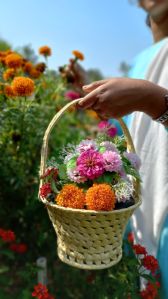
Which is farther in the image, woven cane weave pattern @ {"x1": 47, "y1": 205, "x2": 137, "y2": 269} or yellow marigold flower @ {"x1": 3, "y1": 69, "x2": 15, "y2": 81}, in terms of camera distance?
yellow marigold flower @ {"x1": 3, "y1": 69, "x2": 15, "y2": 81}

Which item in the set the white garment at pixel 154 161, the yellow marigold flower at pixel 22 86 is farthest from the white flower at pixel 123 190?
the yellow marigold flower at pixel 22 86

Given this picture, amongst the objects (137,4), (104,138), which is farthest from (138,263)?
(137,4)

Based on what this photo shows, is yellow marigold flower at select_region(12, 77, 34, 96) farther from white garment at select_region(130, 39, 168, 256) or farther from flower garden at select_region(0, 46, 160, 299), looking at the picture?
white garment at select_region(130, 39, 168, 256)

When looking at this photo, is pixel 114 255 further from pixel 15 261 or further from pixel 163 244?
pixel 15 261

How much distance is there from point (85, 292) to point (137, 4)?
1188 mm

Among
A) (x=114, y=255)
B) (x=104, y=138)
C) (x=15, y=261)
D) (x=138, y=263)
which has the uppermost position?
(x=104, y=138)

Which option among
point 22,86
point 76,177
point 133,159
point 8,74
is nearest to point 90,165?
point 76,177

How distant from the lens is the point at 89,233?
89 cm

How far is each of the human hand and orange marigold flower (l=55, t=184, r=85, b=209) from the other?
0.66ft

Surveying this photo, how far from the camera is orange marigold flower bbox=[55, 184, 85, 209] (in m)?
0.87

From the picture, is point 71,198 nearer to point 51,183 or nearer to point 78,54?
point 51,183

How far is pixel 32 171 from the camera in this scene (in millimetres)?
1626

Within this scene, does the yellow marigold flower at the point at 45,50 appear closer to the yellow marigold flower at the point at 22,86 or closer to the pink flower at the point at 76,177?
the yellow marigold flower at the point at 22,86

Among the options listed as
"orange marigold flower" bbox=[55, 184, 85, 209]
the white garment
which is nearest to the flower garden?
"orange marigold flower" bbox=[55, 184, 85, 209]
